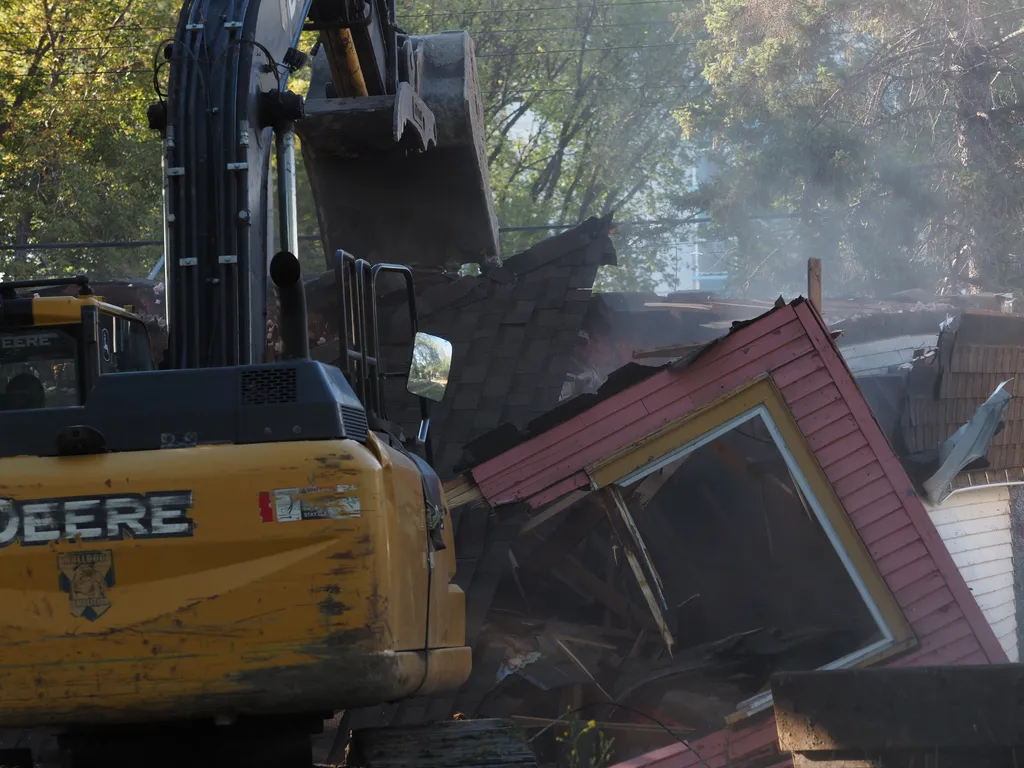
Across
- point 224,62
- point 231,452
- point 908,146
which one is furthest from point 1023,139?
point 231,452

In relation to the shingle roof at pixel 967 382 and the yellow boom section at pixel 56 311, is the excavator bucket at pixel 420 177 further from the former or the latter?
the yellow boom section at pixel 56 311

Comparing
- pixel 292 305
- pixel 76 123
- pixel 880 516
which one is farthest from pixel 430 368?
pixel 76 123

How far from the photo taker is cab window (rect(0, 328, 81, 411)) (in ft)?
17.0

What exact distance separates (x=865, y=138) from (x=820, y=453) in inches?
845

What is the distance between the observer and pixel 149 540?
437 centimetres

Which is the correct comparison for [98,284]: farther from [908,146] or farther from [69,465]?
Result: [908,146]

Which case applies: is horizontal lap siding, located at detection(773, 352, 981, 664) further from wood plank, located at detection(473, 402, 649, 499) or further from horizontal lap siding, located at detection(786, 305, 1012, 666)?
wood plank, located at detection(473, 402, 649, 499)

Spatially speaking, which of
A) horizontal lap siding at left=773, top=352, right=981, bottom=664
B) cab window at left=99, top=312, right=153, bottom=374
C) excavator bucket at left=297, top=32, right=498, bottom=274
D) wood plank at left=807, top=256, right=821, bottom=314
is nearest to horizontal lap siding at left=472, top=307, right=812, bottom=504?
horizontal lap siding at left=773, top=352, right=981, bottom=664

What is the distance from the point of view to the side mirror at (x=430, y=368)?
5516 millimetres

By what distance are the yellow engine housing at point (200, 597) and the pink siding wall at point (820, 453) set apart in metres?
4.99

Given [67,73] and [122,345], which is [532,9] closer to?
[67,73]

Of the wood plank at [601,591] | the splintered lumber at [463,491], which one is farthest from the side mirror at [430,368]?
the wood plank at [601,591]

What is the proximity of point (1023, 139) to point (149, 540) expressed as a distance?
1019 inches

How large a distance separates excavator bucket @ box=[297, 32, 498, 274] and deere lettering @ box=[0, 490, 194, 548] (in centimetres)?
689
